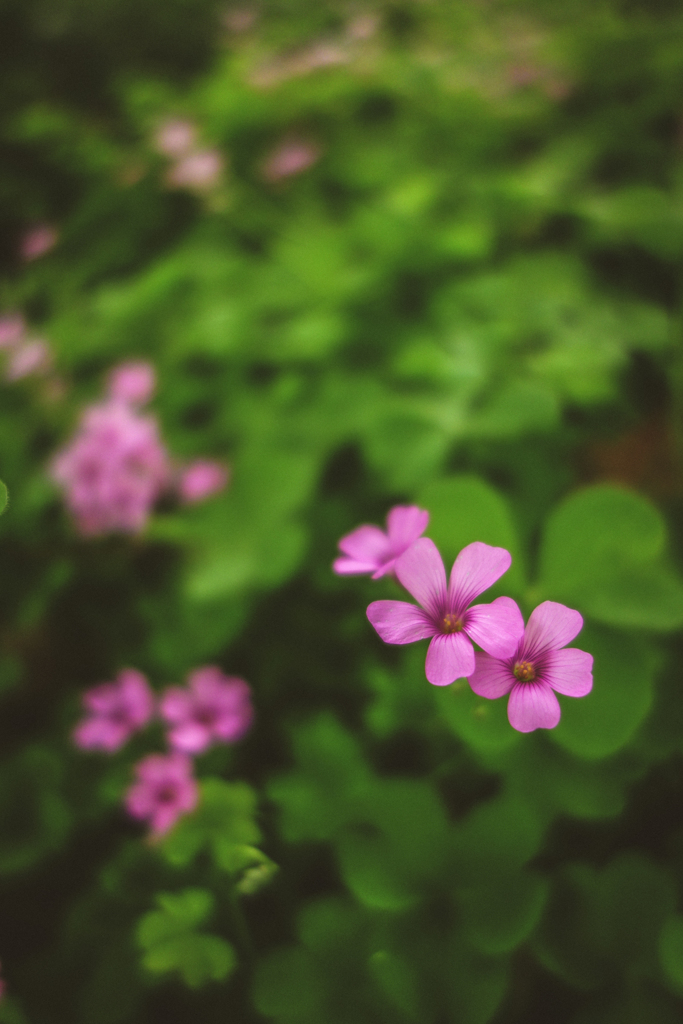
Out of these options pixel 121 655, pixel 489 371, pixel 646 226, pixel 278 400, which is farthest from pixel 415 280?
pixel 121 655

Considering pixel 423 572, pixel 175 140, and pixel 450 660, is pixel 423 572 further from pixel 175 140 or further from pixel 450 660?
pixel 175 140

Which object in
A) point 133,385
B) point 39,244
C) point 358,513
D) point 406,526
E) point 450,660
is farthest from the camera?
point 39,244

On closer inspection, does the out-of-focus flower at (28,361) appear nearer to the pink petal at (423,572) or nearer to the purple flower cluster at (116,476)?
the purple flower cluster at (116,476)

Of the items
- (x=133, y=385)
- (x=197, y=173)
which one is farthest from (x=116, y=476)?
(x=197, y=173)

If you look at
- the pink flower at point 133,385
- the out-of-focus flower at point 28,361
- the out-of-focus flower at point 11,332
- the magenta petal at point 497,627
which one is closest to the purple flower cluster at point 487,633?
the magenta petal at point 497,627

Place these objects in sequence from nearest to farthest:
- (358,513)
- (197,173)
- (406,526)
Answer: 1. (406,526)
2. (358,513)
3. (197,173)

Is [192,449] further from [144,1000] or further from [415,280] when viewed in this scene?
[144,1000]

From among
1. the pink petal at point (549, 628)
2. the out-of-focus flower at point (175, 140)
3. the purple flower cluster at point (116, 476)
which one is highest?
the out-of-focus flower at point (175, 140)
